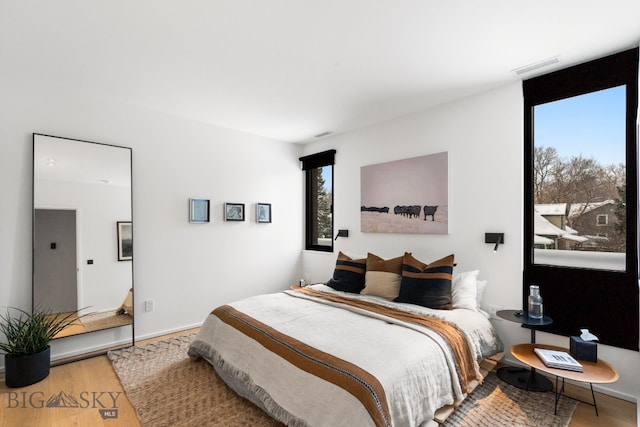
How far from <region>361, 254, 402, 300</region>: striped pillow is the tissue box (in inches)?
54.0

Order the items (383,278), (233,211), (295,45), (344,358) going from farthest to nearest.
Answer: (233,211), (383,278), (295,45), (344,358)

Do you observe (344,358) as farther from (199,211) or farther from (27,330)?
(199,211)

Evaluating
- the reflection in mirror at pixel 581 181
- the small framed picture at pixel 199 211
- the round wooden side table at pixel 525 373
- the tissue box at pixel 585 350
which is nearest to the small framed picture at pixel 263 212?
the small framed picture at pixel 199 211

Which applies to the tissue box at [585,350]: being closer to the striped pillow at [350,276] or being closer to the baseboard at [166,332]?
the striped pillow at [350,276]

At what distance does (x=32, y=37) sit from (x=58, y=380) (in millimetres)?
2608

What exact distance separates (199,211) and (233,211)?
0.46 meters

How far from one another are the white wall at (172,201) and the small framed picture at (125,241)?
0.31ft

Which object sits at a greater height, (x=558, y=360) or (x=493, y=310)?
(x=493, y=310)

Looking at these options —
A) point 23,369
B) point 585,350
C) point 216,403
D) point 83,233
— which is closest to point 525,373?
point 585,350

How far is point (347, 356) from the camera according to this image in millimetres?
1854

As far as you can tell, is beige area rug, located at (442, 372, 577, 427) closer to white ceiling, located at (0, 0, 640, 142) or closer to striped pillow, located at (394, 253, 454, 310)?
striped pillow, located at (394, 253, 454, 310)

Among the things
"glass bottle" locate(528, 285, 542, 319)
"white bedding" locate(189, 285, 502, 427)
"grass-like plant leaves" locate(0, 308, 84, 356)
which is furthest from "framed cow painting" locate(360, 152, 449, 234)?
"grass-like plant leaves" locate(0, 308, 84, 356)

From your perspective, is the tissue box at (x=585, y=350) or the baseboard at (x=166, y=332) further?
the baseboard at (x=166, y=332)

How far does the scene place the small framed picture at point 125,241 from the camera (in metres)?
3.26
